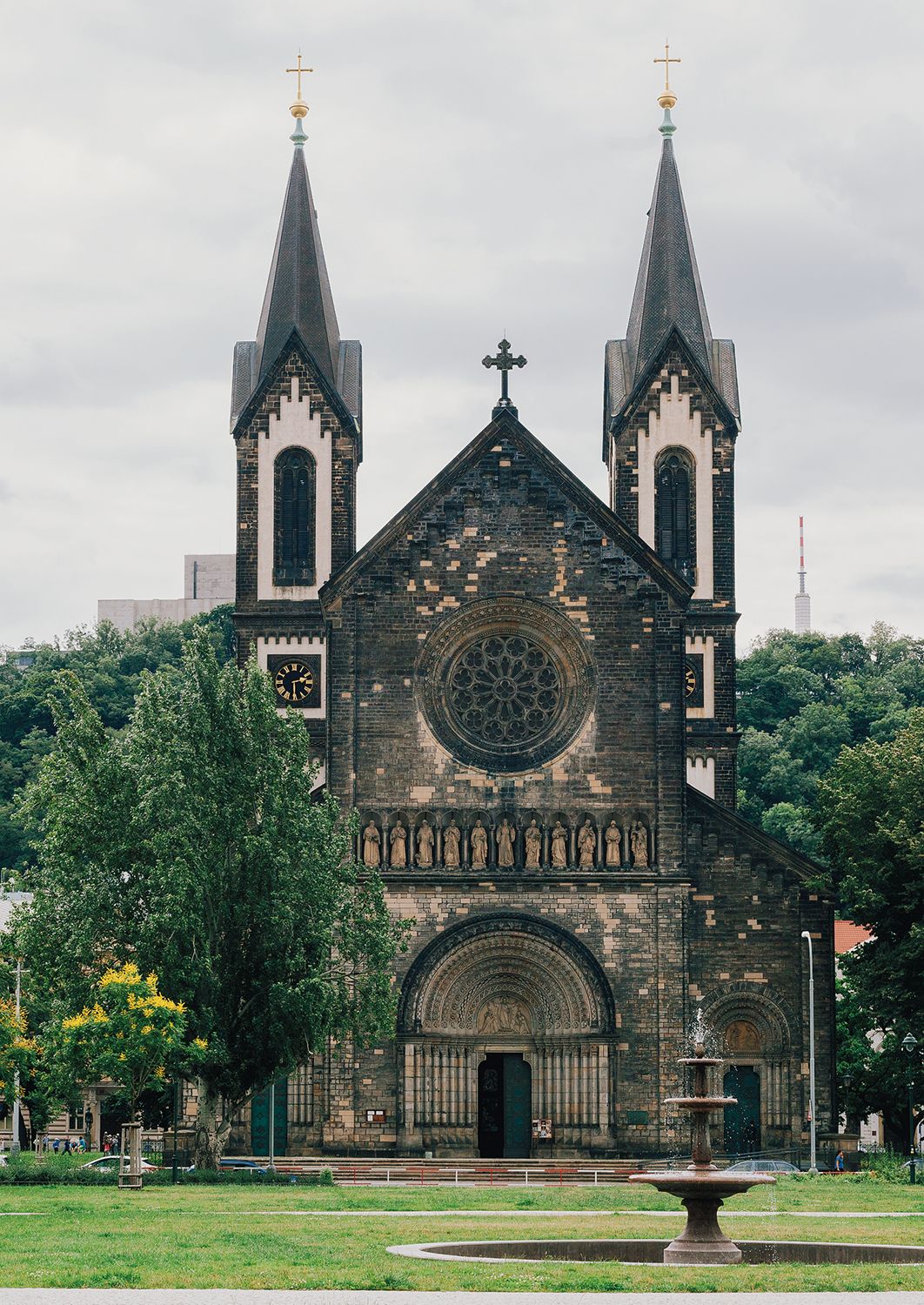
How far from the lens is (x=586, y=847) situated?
60.4 m

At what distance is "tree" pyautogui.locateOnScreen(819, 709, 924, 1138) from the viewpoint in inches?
2359

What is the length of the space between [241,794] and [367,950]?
4713 mm

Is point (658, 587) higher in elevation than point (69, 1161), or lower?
higher

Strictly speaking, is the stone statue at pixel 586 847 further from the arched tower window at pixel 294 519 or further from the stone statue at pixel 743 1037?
the arched tower window at pixel 294 519

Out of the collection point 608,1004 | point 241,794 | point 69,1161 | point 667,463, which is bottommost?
point 69,1161

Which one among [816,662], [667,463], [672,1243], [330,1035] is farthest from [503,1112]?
[816,662]

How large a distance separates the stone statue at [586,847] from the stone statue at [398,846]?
4.55 m

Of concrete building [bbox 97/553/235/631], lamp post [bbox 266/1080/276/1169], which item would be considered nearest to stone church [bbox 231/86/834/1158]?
lamp post [bbox 266/1080/276/1169]

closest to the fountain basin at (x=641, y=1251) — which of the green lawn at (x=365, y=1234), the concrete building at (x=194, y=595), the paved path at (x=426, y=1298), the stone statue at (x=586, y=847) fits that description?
the green lawn at (x=365, y=1234)

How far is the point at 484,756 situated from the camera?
2403 inches

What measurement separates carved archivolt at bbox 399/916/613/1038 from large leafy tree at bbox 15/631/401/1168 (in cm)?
620

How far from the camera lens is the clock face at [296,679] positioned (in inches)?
2689

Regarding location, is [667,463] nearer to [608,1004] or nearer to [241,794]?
[608,1004]

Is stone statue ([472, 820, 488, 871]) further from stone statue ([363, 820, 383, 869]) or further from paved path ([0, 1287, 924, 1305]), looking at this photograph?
paved path ([0, 1287, 924, 1305])
